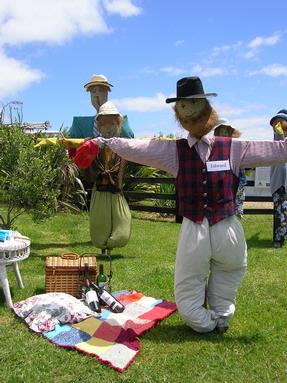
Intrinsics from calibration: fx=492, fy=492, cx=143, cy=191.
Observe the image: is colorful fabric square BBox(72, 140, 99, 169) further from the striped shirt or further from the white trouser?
the white trouser

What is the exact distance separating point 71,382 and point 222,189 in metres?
1.65

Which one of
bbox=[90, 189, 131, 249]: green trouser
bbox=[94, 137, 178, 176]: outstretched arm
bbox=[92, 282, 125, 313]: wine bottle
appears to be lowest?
bbox=[92, 282, 125, 313]: wine bottle

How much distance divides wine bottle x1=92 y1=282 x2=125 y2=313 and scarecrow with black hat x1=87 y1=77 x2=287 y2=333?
0.68 metres

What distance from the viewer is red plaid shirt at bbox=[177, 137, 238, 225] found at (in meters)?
3.55

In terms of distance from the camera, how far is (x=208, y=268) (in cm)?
366

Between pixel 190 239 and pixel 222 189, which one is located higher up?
pixel 222 189

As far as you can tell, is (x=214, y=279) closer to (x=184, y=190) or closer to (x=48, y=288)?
(x=184, y=190)

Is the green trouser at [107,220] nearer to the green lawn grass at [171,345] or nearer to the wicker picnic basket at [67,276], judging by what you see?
the green lawn grass at [171,345]

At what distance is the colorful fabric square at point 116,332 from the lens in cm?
332

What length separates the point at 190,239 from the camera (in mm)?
3568

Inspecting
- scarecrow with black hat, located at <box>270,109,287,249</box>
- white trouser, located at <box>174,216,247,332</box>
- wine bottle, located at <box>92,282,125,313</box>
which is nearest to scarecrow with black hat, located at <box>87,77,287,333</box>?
white trouser, located at <box>174,216,247,332</box>

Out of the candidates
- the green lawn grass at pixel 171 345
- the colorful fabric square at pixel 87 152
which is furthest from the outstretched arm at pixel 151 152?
the green lawn grass at pixel 171 345

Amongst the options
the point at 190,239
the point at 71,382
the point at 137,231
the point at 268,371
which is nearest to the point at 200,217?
the point at 190,239

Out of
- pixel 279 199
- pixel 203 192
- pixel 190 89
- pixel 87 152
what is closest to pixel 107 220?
pixel 87 152
